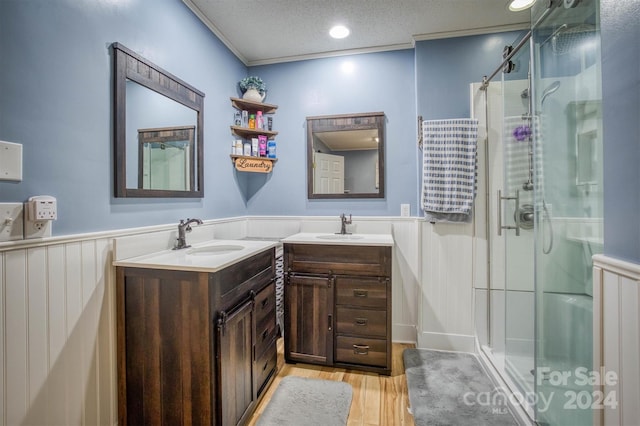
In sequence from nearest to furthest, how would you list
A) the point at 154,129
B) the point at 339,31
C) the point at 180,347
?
1. the point at 180,347
2. the point at 154,129
3. the point at 339,31

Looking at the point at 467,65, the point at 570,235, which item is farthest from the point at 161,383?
the point at 467,65

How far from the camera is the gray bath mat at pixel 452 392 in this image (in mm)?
1560

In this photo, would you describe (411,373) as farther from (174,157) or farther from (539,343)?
(174,157)

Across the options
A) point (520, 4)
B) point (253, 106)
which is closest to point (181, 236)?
point (253, 106)

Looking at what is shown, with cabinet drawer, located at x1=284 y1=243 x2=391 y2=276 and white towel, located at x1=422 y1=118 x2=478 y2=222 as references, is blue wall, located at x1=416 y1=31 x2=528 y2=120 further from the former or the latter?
cabinet drawer, located at x1=284 y1=243 x2=391 y2=276

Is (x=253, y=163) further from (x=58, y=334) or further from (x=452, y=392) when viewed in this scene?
(x=452, y=392)

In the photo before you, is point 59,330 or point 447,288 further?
point 447,288

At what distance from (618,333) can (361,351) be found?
138 cm

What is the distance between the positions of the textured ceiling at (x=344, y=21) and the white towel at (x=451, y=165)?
753 mm

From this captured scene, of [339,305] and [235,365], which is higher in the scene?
[339,305]

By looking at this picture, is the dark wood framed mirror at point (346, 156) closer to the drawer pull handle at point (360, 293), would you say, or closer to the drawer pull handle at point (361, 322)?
the drawer pull handle at point (360, 293)

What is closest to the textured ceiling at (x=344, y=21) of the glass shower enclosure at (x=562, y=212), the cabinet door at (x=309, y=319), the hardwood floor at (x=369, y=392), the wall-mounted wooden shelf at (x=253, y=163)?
the glass shower enclosure at (x=562, y=212)

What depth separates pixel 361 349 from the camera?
6.45ft

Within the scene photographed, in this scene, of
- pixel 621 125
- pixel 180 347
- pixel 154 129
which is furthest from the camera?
pixel 154 129
